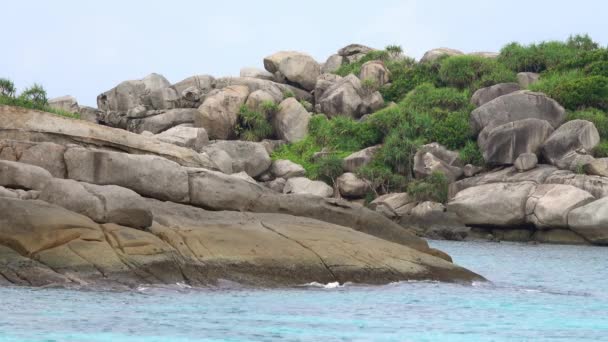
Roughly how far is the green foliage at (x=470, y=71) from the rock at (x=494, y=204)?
805 inches

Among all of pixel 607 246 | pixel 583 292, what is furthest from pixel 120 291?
pixel 607 246

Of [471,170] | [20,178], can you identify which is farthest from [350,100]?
[20,178]

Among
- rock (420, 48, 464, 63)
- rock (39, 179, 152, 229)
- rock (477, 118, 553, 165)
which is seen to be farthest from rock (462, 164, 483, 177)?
rock (39, 179, 152, 229)

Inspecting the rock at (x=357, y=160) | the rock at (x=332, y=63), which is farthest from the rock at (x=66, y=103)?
the rock at (x=357, y=160)

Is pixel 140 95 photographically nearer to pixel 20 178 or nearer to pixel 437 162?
pixel 437 162

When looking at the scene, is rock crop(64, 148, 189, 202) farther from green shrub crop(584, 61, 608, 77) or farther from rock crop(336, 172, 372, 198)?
green shrub crop(584, 61, 608, 77)

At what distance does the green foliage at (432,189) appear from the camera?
5244 centimetres

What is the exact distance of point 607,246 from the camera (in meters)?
43.1

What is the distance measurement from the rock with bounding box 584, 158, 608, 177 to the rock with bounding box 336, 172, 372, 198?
15290mm

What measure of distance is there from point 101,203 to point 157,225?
1.50m

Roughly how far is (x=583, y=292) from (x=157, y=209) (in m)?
11.4

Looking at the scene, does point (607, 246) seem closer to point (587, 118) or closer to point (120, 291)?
point (587, 118)

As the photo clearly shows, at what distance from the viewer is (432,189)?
52.5 metres

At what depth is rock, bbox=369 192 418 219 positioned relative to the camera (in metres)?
53.2
